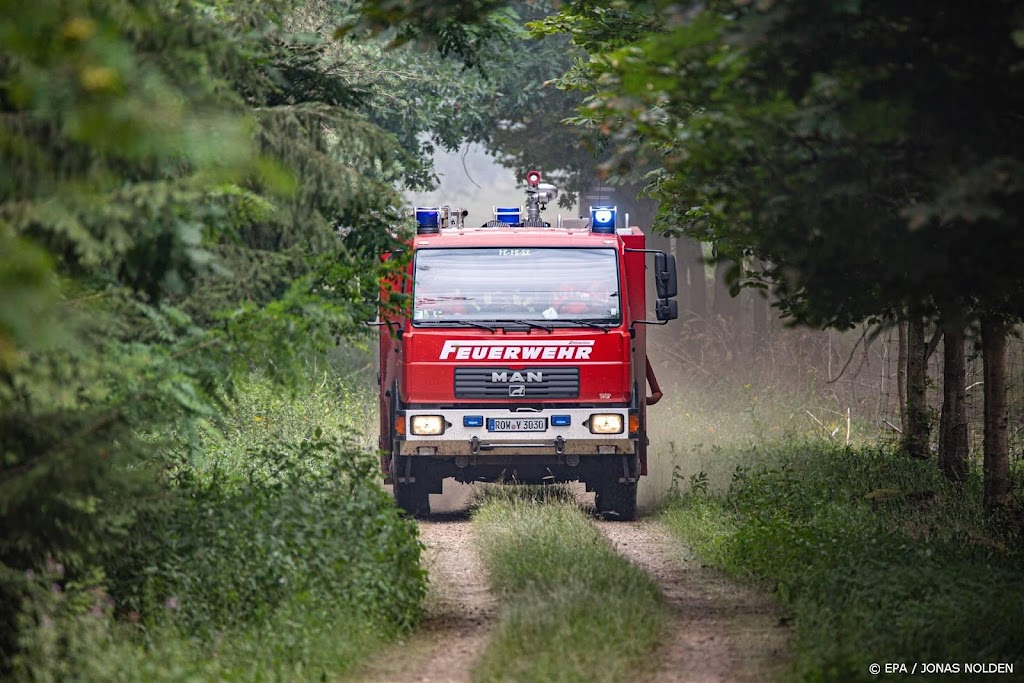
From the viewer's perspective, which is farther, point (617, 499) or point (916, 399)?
point (916, 399)

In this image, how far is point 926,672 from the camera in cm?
727

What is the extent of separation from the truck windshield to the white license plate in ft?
3.12

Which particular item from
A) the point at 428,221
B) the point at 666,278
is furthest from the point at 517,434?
the point at 428,221

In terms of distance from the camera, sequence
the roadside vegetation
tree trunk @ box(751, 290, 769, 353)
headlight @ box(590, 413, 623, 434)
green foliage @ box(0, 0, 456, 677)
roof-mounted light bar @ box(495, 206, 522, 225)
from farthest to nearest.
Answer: tree trunk @ box(751, 290, 769, 353) < roof-mounted light bar @ box(495, 206, 522, 225) < headlight @ box(590, 413, 623, 434) < the roadside vegetation < green foliage @ box(0, 0, 456, 677)

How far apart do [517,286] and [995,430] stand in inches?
181

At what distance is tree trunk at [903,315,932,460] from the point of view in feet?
52.1

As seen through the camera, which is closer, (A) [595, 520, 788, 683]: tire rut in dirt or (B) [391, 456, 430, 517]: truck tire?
(A) [595, 520, 788, 683]: tire rut in dirt

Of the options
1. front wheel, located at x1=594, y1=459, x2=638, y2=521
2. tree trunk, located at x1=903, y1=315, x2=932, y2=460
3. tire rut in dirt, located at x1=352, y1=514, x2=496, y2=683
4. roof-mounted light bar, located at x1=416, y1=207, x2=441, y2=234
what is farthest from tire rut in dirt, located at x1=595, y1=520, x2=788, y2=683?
tree trunk, located at x1=903, y1=315, x2=932, y2=460

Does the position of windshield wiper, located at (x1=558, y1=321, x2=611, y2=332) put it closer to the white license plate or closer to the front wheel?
the white license plate

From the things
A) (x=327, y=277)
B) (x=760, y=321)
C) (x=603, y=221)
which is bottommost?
(x=760, y=321)

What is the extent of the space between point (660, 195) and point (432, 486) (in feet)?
13.4

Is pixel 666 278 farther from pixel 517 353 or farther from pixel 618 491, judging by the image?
pixel 618 491

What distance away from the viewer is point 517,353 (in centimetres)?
1427

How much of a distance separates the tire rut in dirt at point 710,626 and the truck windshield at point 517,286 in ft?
8.31
